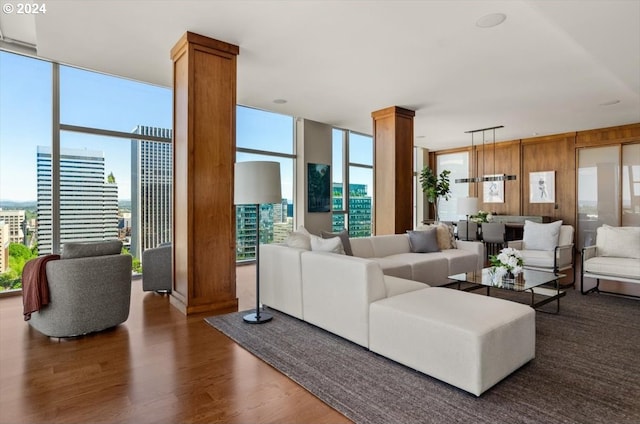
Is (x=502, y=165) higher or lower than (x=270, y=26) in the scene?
lower

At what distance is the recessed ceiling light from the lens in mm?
3195

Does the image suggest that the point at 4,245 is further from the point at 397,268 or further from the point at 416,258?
the point at 416,258

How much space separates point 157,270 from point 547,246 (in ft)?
18.0

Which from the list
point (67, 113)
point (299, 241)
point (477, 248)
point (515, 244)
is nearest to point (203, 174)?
point (299, 241)

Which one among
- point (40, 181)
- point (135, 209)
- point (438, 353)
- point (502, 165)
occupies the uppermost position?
point (502, 165)

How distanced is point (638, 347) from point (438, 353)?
1828 millimetres

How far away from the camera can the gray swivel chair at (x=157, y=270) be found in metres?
4.28

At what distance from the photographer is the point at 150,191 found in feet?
17.4

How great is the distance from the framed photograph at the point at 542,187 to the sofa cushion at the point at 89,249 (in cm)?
898

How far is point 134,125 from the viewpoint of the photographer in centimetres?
520

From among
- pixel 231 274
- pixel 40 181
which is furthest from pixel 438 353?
pixel 40 181

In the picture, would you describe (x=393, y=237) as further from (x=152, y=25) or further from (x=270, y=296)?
(x=152, y=25)

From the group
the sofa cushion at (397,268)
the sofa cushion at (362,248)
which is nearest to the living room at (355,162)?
the sofa cushion at (362,248)

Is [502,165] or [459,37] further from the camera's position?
[502,165]
